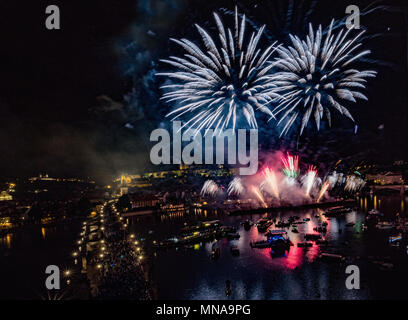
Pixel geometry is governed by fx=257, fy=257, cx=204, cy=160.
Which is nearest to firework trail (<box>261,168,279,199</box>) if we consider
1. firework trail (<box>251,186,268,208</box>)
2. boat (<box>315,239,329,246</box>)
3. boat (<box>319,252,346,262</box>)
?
firework trail (<box>251,186,268,208</box>)

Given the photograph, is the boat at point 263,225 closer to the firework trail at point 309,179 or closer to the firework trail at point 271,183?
the firework trail at point 271,183

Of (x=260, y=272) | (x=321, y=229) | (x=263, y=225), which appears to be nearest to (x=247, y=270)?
(x=260, y=272)

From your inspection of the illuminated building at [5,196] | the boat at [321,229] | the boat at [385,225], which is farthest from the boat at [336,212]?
the illuminated building at [5,196]

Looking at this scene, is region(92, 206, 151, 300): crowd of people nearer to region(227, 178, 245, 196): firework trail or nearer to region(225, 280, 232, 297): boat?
region(225, 280, 232, 297): boat

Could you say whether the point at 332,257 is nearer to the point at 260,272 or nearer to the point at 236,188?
the point at 260,272
